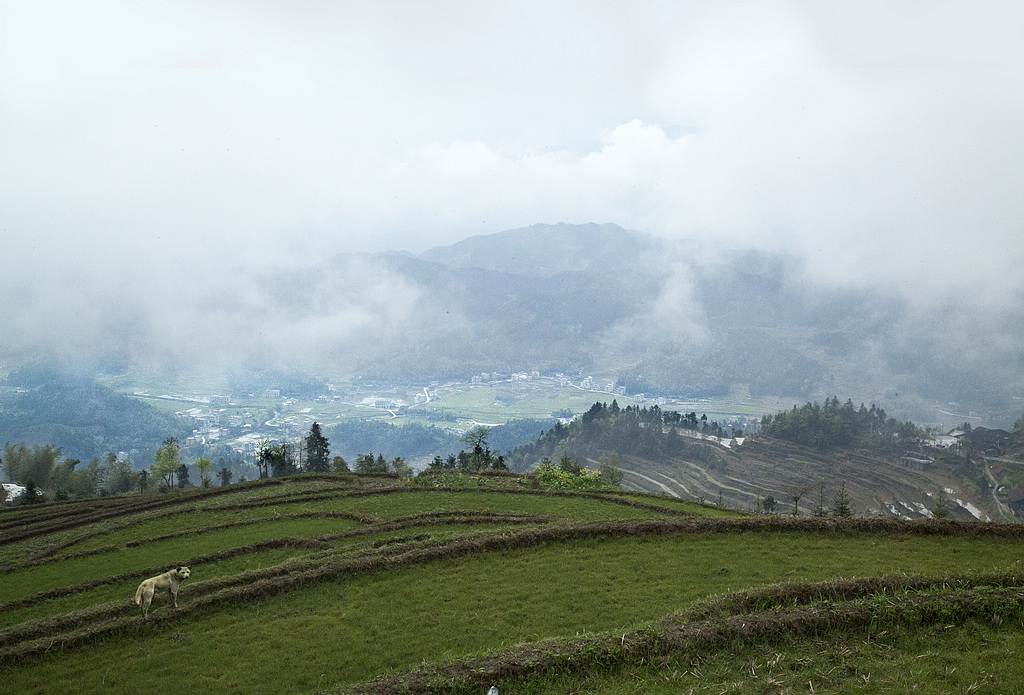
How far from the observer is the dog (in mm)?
13922

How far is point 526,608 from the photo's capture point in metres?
13.3

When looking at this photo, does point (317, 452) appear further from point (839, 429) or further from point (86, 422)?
point (86, 422)

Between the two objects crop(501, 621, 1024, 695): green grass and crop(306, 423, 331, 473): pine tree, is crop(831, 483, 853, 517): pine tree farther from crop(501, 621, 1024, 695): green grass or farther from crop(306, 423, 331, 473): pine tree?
crop(306, 423, 331, 473): pine tree

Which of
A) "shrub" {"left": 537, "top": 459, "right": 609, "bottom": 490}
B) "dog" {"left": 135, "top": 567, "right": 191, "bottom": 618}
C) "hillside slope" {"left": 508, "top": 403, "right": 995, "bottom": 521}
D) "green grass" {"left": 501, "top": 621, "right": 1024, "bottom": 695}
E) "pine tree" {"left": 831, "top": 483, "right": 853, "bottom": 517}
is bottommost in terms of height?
"hillside slope" {"left": 508, "top": 403, "right": 995, "bottom": 521}

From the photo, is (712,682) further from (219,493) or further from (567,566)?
(219,493)

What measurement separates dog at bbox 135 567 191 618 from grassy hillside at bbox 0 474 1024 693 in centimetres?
41

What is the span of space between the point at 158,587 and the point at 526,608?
988cm

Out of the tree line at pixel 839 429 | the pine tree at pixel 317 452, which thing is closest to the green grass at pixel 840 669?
the pine tree at pixel 317 452

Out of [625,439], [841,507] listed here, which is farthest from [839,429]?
[841,507]

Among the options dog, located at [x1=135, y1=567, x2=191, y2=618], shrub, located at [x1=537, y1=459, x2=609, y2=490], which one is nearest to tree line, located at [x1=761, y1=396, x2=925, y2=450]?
shrub, located at [x1=537, y1=459, x2=609, y2=490]

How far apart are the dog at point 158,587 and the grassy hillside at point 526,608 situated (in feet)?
1.35

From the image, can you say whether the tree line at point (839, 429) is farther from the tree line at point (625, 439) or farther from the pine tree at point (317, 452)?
the pine tree at point (317, 452)

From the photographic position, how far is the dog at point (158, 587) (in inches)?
548

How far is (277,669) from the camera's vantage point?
11.6m
